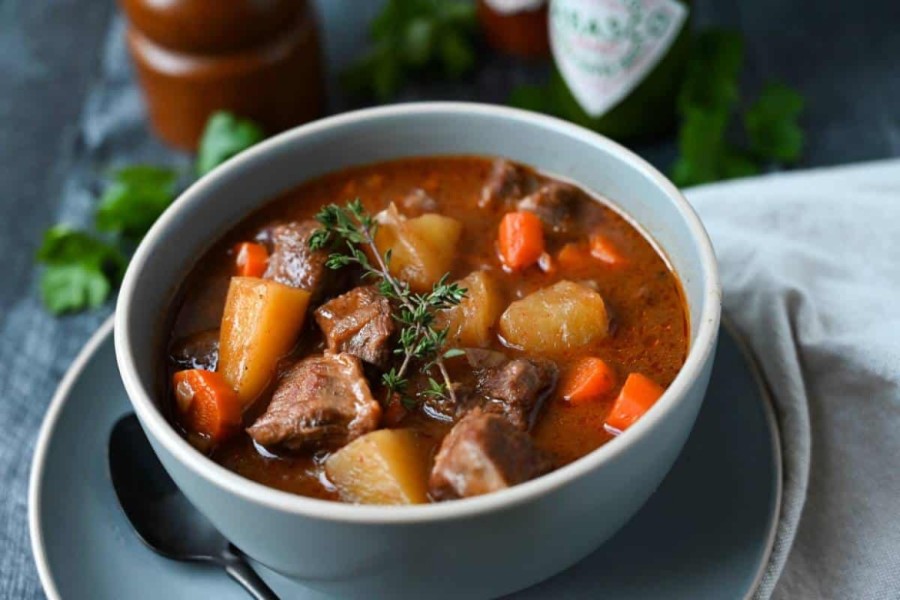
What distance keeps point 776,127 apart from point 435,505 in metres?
2.80

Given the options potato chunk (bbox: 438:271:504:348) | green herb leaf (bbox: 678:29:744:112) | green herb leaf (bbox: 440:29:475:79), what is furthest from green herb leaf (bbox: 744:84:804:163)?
potato chunk (bbox: 438:271:504:348)

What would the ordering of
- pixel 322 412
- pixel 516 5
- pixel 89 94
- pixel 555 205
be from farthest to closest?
1. pixel 89 94
2. pixel 516 5
3. pixel 555 205
4. pixel 322 412

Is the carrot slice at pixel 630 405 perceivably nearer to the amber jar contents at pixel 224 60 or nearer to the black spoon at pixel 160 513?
the black spoon at pixel 160 513

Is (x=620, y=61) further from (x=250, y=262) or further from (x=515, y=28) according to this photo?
(x=250, y=262)

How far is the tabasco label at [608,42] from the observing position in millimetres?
4016

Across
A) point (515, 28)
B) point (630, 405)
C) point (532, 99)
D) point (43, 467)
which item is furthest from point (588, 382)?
point (515, 28)

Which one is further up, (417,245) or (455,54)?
(417,245)

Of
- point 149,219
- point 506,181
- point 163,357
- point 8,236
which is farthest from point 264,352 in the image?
point 8,236

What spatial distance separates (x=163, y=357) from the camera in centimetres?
265

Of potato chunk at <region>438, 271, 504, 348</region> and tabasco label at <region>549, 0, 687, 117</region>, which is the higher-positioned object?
potato chunk at <region>438, 271, 504, 348</region>

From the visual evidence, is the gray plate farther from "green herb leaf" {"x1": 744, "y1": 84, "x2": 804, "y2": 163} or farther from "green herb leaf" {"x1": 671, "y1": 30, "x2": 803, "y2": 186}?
"green herb leaf" {"x1": 744, "y1": 84, "x2": 804, "y2": 163}

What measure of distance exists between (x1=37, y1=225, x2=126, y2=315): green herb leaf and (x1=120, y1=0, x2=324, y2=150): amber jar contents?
79 centimetres

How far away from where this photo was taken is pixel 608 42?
407 cm

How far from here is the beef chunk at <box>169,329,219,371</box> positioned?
261cm
